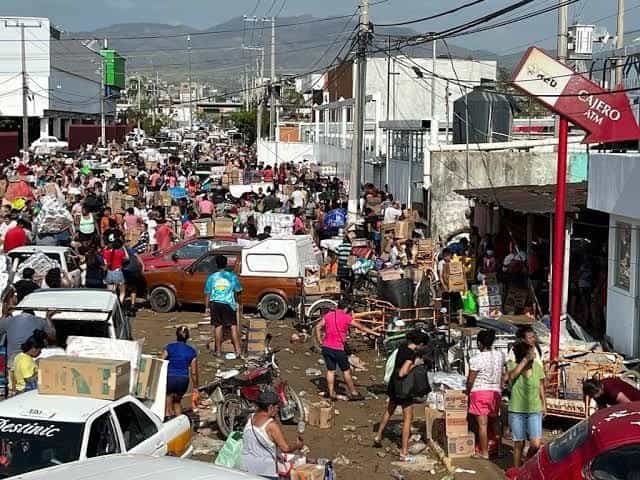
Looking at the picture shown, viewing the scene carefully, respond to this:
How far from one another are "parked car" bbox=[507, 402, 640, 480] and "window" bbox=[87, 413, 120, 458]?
320cm

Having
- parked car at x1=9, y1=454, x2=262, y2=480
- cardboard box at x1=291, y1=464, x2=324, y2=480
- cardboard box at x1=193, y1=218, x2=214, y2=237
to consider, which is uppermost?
cardboard box at x1=193, y1=218, x2=214, y2=237

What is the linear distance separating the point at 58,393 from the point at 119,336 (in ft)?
12.7

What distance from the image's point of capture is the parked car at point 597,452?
6812 millimetres

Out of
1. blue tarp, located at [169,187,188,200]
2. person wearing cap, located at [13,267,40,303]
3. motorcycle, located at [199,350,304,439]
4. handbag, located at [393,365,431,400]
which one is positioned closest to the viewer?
handbag, located at [393,365,431,400]

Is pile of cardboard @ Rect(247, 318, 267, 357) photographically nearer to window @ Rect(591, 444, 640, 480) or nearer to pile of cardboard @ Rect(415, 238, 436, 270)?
pile of cardboard @ Rect(415, 238, 436, 270)

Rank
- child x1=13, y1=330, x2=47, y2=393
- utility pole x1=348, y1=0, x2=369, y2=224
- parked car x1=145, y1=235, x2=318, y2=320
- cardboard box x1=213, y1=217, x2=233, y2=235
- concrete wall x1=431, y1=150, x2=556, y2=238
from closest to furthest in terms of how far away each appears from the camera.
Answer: child x1=13, y1=330, x2=47, y2=393, parked car x1=145, y1=235, x2=318, y2=320, cardboard box x1=213, y1=217, x2=233, y2=235, concrete wall x1=431, y1=150, x2=556, y2=238, utility pole x1=348, y1=0, x2=369, y2=224

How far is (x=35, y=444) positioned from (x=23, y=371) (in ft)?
10.8

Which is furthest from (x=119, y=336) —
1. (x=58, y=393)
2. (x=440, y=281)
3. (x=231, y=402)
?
(x=440, y=281)

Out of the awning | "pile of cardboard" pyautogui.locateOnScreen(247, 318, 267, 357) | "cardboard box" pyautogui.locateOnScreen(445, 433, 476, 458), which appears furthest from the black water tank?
"cardboard box" pyautogui.locateOnScreen(445, 433, 476, 458)

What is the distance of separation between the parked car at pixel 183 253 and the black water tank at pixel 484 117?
11.2 m

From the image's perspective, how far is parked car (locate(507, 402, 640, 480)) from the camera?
6812mm

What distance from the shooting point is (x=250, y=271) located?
19.5 meters

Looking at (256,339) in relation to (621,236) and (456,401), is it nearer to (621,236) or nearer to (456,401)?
(456,401)

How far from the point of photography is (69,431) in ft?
25.5
